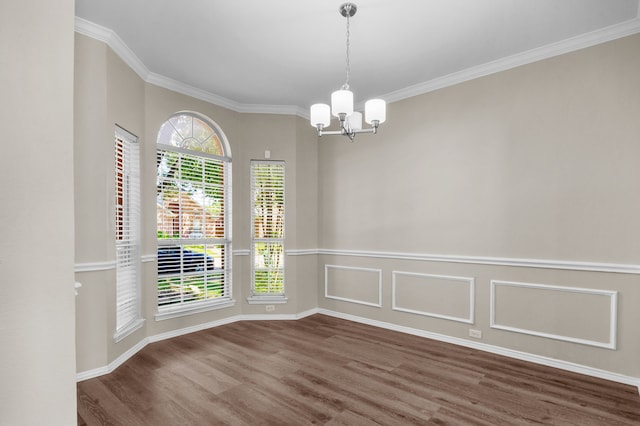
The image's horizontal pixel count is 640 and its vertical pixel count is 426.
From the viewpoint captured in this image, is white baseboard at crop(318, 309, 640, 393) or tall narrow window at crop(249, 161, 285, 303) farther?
tall narrow window at crop(249, 161, 285, 303)

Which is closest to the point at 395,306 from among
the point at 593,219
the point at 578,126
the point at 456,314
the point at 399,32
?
the point at 456,314

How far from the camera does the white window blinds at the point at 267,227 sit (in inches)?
192

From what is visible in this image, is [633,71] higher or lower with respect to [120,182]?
higher

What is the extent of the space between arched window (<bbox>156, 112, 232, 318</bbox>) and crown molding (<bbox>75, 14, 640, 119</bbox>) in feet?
1.25

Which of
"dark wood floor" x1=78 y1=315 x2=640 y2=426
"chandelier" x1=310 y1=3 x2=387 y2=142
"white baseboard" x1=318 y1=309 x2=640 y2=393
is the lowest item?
"dark wood floor" x1=78 y1=315 x2=640 y2=426

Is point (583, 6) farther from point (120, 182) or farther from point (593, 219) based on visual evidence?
point (120, 182)

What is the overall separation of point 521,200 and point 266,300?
345 centimetres

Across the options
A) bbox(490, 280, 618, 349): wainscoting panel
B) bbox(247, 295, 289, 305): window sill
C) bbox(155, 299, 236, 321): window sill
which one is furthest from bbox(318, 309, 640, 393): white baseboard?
bbox(155, 299, 236, 321): window sill

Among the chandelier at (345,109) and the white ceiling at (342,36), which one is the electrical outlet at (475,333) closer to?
the chandelier at (345,109)

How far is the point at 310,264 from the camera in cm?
509

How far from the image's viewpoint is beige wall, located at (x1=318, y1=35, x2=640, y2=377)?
2924 mm

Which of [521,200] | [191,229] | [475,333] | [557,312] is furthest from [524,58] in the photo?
[191,229]

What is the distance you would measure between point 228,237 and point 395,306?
96.6 inches

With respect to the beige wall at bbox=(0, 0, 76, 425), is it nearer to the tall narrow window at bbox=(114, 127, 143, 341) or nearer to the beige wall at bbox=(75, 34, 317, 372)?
the beige wall at bbox=(75, 34, 317, 372)
